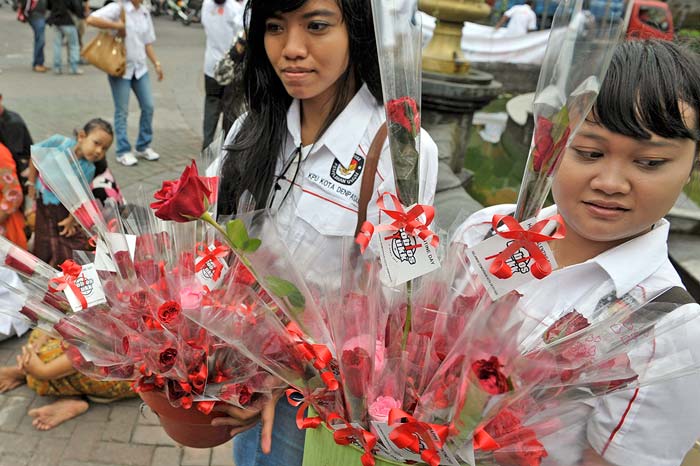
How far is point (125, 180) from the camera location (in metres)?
5.72

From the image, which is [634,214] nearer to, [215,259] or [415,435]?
[415,435]

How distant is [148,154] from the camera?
6.44m

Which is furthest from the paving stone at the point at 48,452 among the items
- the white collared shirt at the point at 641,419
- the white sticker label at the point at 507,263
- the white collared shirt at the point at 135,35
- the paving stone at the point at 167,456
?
the white collared shirt at the point at 135,35

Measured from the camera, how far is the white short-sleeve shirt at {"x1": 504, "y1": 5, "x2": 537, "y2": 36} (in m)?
10.1

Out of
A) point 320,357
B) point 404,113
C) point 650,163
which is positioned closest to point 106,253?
point 320,357

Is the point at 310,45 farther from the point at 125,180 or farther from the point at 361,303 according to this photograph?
the point at 125,180

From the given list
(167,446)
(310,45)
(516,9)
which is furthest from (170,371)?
(516,9)

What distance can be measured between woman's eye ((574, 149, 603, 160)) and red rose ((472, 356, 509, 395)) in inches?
19.9

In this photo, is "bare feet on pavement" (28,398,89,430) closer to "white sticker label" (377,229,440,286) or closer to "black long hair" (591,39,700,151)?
"white sticker label" (377,229,440,286)

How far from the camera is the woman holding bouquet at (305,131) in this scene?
1603mm

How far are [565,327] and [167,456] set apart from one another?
238 centimetres

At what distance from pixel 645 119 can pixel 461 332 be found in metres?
0.54

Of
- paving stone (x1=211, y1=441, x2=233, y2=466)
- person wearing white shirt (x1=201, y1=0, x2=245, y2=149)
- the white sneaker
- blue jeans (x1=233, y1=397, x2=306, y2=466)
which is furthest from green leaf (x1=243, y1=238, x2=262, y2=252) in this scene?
the white sneaker

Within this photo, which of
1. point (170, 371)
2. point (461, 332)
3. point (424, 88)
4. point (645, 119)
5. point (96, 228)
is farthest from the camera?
point (424, 88)
